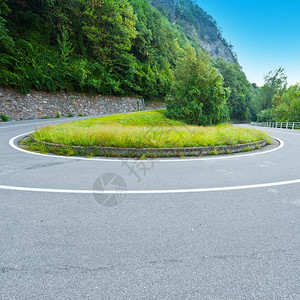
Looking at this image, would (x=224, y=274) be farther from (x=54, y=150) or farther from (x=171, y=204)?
(x=54, y=150)

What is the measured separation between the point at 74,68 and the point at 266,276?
26523 mm

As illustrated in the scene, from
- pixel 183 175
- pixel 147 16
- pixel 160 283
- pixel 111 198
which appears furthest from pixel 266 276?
pixel 147 16

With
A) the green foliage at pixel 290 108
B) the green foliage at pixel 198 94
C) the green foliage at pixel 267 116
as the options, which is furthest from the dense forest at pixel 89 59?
the green foliage at pixel 267 116

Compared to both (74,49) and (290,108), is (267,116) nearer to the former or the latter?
Answer: (290,108)

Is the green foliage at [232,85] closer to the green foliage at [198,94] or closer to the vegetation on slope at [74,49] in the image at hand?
the vegetation on slope at [74,49]

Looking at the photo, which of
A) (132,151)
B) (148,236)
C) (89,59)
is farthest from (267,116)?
(148,236)

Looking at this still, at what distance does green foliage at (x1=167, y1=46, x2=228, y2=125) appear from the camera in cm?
2492

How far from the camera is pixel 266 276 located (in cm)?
186

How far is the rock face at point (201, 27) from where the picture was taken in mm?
121688

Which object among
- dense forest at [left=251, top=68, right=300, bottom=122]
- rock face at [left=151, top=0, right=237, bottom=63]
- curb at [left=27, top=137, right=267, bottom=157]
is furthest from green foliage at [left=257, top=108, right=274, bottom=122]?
rock face at [left=151, top=0, right=237, bottom=63]

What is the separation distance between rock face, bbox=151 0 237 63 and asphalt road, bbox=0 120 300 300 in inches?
5178

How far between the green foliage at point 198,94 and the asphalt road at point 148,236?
20940 millimetres

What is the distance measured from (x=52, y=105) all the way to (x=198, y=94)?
18285 mm

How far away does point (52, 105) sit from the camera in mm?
21406
